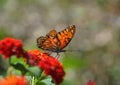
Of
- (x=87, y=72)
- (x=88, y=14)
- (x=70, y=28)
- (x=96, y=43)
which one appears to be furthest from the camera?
(x=88, y=14)

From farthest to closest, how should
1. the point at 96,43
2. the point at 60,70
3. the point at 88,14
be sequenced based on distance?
the point at 88,14, the point at 96,43, the point at 60,70

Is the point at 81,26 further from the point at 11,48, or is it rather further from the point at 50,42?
the point at 11,48

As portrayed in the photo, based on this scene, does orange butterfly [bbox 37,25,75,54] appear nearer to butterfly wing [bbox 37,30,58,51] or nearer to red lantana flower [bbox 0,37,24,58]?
butterfly wing [bbox 37,30,58,51]

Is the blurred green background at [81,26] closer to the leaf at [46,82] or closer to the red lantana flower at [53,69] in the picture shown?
the leaf at [46,82]

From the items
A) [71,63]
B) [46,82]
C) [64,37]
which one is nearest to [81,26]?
[71,63]

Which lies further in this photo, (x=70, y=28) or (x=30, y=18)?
(x=30, y=18)

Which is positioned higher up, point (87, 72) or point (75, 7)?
point (75, 7)

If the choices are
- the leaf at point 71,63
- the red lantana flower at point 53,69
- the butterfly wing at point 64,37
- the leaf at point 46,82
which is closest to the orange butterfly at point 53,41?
the butterfly wing at point 64,37

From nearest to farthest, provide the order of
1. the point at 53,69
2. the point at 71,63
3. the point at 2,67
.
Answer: the point at 53,69
the point at 2,67
the point at 71,63

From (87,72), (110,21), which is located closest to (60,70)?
(87,72)

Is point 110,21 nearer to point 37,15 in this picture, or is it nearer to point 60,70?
point 37,15
